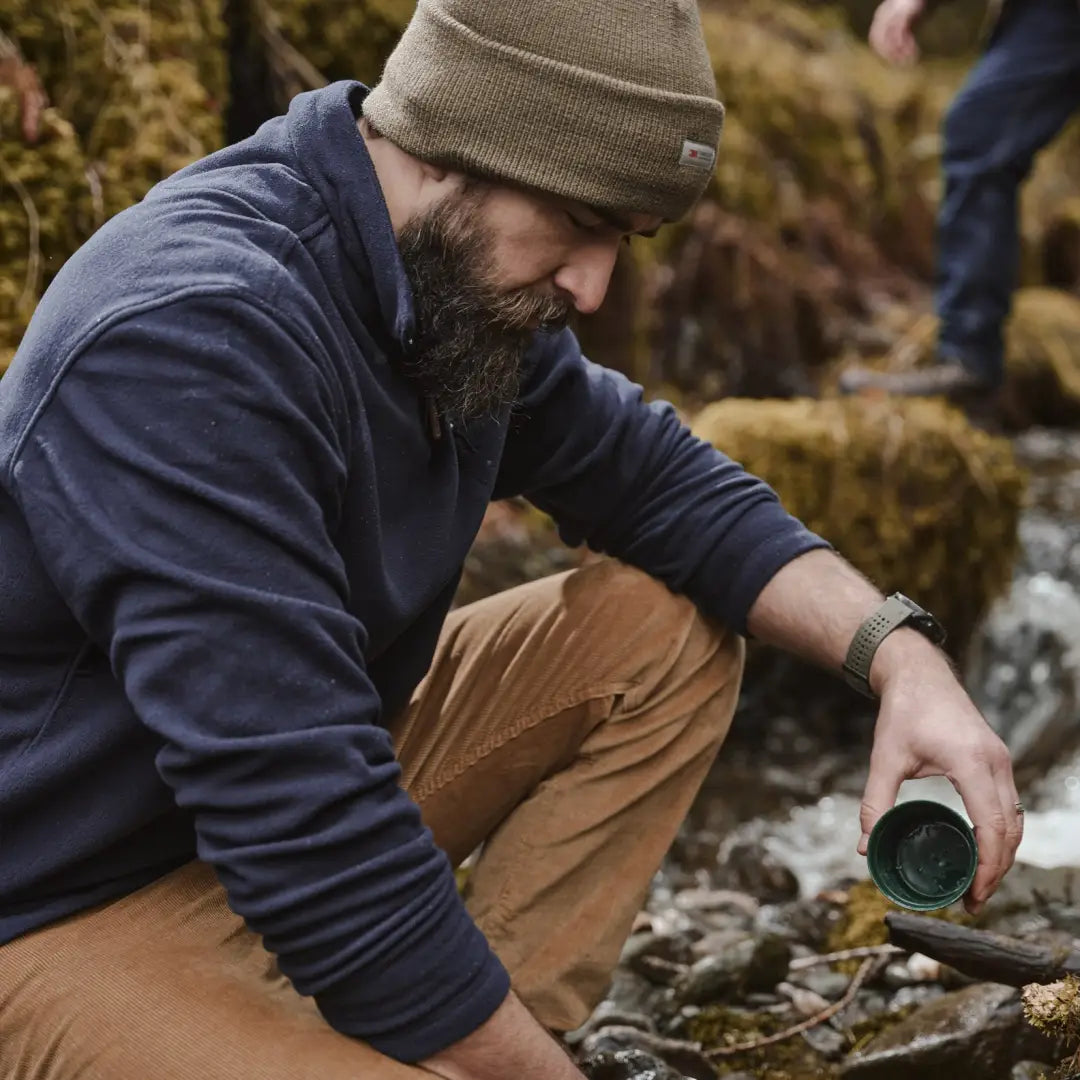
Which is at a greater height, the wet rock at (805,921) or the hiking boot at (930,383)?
the wet rock at (805,921)

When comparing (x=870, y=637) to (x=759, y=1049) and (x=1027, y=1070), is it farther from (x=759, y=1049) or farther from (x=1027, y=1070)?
(x=759, y=1049)

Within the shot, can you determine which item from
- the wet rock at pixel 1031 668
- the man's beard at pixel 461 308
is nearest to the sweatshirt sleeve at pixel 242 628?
the man's beard at pixel 461 308

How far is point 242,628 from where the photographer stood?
1775 mm

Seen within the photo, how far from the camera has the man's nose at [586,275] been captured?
220 cm

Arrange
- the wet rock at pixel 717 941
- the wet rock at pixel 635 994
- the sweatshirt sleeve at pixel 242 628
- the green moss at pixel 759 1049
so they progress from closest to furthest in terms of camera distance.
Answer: the sweatshirt sleeve at pixel 242 628, the green moss at pixel 759 1049, the wet rock at pixel 635 994, the wet rock at pixel 717 941

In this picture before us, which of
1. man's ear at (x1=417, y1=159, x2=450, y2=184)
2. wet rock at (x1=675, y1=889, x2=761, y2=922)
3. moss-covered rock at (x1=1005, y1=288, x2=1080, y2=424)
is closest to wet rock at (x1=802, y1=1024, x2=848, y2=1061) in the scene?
wet rock at (x1=675, y1=889, x2=761, y2=922)

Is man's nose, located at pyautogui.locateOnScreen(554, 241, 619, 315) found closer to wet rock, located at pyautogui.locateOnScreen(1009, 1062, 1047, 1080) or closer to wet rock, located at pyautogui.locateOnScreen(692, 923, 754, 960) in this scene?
wet rock, located at pyautogui.locateOnScreen(1009, 1062, 1047, 1080)

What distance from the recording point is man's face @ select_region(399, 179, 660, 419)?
2141mm

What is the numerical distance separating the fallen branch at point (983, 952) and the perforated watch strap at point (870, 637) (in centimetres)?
46

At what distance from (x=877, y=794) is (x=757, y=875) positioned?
1988 mm

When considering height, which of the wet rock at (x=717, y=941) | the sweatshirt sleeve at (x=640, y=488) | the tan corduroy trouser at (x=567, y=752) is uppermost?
the sweatshirt sleeve at (x=640, y=488)

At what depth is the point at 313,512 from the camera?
6.12ft

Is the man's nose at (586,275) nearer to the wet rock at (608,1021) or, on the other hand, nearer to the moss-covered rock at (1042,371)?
the wet rock at (608,1021)

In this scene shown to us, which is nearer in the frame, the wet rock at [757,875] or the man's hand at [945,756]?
the man's hand at [945,756]
